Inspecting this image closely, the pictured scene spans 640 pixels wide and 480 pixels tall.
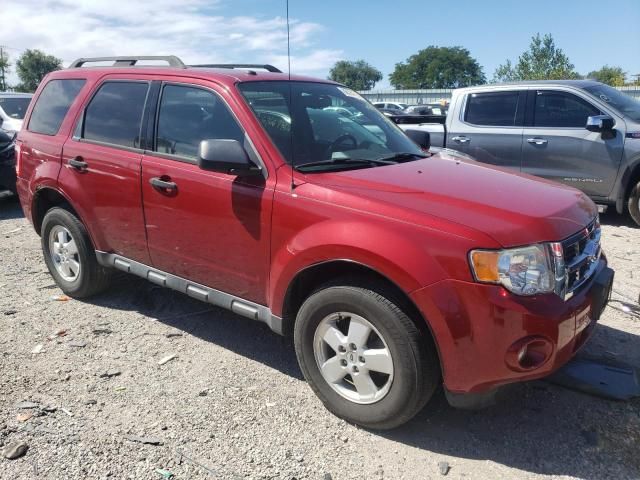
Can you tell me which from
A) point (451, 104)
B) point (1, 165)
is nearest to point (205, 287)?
point (451, 104)

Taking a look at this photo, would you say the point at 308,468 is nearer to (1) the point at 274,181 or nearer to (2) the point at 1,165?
(1) the point at 274,181

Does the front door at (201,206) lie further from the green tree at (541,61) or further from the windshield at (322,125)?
the green tree at (541,61)

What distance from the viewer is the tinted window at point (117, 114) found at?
400cm

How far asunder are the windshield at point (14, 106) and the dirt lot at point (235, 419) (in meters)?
8.61

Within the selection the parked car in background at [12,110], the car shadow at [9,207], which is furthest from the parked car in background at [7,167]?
the parked car in background at [12,110]

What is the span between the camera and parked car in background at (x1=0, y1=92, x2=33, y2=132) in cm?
1093

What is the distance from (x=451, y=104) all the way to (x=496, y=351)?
21.6ft

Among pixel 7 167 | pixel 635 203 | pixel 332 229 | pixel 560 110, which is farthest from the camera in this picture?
pixel 7 167

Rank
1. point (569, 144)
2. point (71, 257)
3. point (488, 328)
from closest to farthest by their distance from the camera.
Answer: point (488, 328), point (71, 257), point (569, 144)

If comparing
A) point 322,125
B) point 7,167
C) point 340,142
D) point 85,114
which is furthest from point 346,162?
point 7,167

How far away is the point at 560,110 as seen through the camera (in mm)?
7406

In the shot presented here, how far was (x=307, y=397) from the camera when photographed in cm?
333

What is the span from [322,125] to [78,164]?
1.91 metres

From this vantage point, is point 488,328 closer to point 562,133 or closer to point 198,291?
point 198,291
